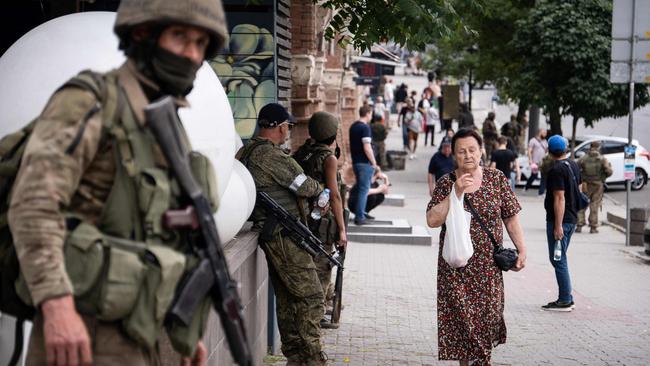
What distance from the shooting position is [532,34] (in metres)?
32.8

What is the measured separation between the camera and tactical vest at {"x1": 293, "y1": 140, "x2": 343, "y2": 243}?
9.64m

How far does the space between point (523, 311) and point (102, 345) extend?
32.0 feet

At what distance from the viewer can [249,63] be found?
1020 cm

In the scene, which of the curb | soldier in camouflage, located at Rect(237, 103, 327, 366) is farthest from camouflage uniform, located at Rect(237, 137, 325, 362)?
the curb

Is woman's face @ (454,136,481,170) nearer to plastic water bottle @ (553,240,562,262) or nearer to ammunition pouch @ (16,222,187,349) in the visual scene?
ammunition pouch @ (16,222,187,349)

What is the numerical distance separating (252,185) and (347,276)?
26.0 ft

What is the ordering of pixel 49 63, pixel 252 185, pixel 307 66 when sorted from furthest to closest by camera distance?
pixel 307 66
pixel 252 185
pixel 49 63

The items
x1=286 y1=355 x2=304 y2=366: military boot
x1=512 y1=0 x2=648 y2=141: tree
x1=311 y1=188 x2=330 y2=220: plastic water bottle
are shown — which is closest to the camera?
x1=286 y1=355 x2=304 y2=366: military boot

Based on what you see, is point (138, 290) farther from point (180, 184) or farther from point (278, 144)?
point (278, 144)

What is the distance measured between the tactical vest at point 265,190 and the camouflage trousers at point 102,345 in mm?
4639

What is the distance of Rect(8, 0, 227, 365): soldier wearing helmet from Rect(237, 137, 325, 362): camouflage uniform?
458 cm

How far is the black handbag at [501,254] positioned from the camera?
780cm

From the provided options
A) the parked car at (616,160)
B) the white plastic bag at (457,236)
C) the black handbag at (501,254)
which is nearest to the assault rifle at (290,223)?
the white plastic bag at (457,236)

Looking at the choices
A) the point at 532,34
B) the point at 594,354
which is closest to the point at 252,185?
the point at 594,354
